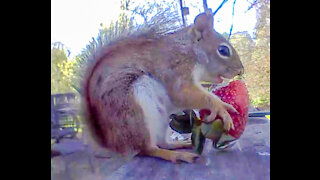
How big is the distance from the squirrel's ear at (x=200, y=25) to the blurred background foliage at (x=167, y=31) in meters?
0.05

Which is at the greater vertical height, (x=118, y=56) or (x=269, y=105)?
→ (x=118, y=56)

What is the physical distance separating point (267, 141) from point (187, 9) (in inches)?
21.7

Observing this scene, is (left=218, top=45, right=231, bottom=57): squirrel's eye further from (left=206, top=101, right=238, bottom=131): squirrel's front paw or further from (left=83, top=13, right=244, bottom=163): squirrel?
(left=206, top=101, right=238, bottom=131): squirrel's front paw

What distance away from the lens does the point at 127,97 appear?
1198 mm

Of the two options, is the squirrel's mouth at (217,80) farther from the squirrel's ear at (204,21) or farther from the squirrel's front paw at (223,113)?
the squirrel's ear at (204,21)

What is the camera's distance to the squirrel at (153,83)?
120 cm

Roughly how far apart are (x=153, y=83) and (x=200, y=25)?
26cm

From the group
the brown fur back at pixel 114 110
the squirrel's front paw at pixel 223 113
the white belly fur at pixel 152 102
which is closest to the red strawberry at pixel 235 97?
the squirrel's front paw at pixel 223 113

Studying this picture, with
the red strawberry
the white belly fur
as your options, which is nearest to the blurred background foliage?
the red strawberry

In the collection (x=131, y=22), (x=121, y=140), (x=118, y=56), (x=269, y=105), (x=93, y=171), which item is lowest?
(x=93, y=171)

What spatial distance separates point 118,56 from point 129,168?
0.39 m
